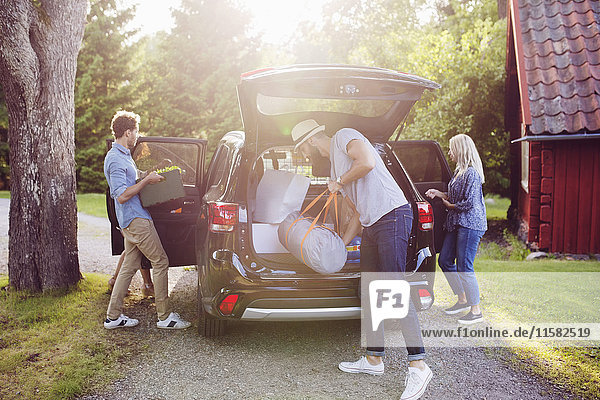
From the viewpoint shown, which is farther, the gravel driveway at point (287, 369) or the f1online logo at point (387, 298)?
the f1online logo at point (387, 298)

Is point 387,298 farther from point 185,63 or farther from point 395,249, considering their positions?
point 185,63

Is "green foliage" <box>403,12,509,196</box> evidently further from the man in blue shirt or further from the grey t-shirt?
the grey t-shirt

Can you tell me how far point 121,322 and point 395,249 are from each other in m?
2.87

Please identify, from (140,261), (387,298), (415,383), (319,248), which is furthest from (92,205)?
(415,383)

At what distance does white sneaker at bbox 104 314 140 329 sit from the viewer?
535 centimetres

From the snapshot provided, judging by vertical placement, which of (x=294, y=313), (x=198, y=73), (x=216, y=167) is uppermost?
(x=198, y=73)

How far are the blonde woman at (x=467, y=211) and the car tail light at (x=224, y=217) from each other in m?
2.19

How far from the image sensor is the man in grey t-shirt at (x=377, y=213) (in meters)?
3.93

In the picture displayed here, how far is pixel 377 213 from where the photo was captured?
400cm

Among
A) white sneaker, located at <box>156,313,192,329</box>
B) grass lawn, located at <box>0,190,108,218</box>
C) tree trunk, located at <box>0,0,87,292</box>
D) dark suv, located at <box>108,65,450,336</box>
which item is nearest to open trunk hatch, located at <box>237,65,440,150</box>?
dark suv, located at <box>108,65,450,336</box>

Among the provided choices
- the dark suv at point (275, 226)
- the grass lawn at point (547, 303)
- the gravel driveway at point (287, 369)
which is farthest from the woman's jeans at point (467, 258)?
the dark suv at point (275, 226)

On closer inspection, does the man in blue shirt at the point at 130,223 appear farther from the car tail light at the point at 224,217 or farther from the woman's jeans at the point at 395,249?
the woman's jeans at the point at 395,249

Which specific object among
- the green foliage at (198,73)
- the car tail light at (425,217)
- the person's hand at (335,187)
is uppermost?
the green foliage at (198,73)

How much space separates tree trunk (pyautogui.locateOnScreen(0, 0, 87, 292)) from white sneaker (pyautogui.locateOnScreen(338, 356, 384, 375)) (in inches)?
143
